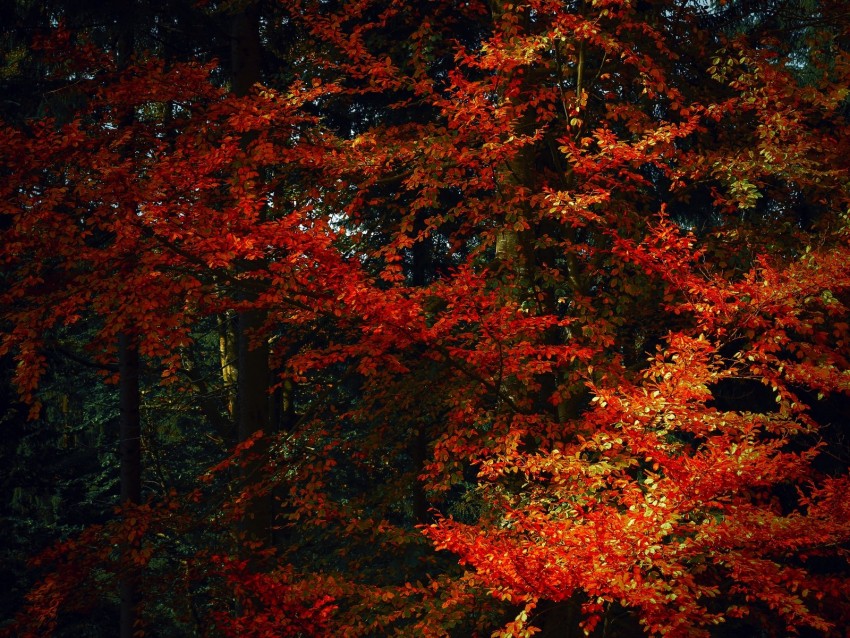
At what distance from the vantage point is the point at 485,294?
834cm

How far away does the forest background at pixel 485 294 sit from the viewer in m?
6.02

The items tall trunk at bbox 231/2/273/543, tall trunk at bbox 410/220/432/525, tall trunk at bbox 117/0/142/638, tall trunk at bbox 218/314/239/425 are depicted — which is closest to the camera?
tall trunk at bbox 231/2/273/543

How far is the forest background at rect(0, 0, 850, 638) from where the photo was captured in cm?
602

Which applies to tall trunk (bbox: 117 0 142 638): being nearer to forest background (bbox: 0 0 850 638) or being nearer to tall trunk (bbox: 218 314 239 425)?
forest background (bbox: 0 0 850 638)

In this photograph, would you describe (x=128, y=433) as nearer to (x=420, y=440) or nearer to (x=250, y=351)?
(x=250, y=351)

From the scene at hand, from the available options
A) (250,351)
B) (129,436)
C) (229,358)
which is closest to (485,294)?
(250,351)

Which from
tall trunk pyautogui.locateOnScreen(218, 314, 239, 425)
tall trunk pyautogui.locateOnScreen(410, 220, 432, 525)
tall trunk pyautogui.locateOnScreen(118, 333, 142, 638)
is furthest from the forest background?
tall trunk pyautogui.locateOnScreen(218, 314, 239, 425)

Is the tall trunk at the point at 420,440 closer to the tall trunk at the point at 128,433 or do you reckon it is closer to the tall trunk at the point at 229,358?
the tall trunk at the point at 229,358

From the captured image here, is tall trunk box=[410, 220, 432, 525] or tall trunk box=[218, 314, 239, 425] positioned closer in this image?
tall trunk box=[410, 220, 432, 525]

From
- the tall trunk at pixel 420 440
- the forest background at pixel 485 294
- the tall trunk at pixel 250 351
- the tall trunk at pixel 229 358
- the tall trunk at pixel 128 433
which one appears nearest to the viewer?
the forest background at pixel 485 294

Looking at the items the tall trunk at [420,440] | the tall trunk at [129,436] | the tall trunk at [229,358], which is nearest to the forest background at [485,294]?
the tall trunk at [129,436]

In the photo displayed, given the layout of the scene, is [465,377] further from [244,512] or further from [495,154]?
[244,512]

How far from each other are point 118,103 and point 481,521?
221 inches

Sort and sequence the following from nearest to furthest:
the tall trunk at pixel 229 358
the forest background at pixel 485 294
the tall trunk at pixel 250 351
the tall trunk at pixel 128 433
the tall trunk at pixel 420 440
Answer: the forest background at pixel 485 294, the tall trunk at pixel 250 351, the tall trunk at pixel 128 433, the tall trunk at pixel 420 440, the tall trunk at pixel 229 358
